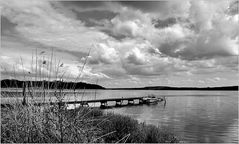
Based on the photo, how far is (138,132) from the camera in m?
14.4

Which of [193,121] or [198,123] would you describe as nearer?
[198,123]

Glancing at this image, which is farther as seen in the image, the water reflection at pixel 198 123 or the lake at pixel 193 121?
the water reflection at pixel 198 123

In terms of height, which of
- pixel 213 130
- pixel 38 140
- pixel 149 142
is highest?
pixel 38 140

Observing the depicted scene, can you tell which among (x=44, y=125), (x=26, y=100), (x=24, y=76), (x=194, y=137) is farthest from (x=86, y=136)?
(x=194, y=137)

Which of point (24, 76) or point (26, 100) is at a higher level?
point (24, 76)

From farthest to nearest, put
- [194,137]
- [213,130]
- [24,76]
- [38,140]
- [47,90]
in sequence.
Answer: [213,130]
[194,137]
[24,76]
[47,90]
[38,140]

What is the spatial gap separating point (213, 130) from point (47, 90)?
28444 mm

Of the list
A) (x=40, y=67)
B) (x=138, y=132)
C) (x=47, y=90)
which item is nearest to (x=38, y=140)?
(x=47, y=90)

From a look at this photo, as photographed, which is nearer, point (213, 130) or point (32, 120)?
point (32, 120)

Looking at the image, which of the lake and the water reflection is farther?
the water reflection

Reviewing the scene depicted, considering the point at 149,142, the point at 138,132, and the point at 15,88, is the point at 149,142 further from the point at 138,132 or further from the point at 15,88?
the point at 15,88

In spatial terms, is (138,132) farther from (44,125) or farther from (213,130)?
(213,130)

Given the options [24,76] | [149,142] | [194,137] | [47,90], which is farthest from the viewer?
[194,137]

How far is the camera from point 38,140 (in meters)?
4.58
